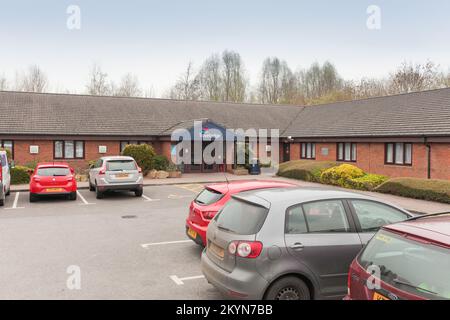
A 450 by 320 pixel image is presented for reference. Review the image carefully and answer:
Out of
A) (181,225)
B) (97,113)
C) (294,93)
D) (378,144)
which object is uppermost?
(294,93)

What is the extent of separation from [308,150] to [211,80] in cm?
3528

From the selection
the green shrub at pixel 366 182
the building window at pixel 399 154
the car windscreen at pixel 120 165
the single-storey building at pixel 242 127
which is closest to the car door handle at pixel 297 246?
the car windscreen at pixel 120 165

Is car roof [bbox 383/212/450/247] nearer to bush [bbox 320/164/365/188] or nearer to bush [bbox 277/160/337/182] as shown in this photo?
bush [bbox 320/164/365/188]

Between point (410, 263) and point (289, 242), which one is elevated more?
point (410, 263)

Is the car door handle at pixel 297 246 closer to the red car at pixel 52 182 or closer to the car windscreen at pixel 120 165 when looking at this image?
the car windscreen at pixel 120 165

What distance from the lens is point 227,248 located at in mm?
4969

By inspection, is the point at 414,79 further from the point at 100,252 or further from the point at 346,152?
the point at 100,252

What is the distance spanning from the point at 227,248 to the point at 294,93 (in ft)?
179

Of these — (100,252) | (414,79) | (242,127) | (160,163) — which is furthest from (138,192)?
(414,79)

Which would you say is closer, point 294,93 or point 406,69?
point 406,69

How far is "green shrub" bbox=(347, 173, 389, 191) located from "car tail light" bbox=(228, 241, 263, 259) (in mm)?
14291

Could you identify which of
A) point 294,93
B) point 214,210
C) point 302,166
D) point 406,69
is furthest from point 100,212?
point 294,93

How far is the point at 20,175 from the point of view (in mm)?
20078
